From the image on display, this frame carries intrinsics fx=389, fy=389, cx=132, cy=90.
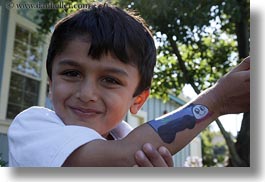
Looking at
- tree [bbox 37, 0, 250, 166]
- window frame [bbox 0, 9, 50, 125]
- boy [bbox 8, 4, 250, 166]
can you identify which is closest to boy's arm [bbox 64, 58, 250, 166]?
boy [bbox 8, 4, 250, 166]

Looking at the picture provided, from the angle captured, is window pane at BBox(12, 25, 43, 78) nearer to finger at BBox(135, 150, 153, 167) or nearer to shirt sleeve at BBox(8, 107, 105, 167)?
shirt sleeve at BBox(8, 107, 105, 167)

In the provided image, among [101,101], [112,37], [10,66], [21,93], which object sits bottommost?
[101,101]

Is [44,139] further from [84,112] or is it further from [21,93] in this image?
[21,93]

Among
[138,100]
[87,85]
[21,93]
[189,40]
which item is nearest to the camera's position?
[87,85]

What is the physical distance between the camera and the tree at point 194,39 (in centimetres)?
260

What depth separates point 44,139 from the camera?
61cm

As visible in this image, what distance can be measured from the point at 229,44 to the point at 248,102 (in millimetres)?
2843

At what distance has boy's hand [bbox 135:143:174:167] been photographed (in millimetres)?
593

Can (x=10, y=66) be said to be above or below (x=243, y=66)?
above

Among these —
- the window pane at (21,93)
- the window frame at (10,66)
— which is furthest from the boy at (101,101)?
the window pane at (21,93)

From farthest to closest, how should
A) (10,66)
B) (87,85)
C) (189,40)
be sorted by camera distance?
1. (10,66)
2. (189,40)
3. (87,85)

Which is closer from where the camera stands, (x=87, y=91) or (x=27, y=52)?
(x=87, y=91)

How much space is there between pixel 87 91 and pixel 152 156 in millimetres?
183

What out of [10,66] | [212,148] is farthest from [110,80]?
[212,148]
